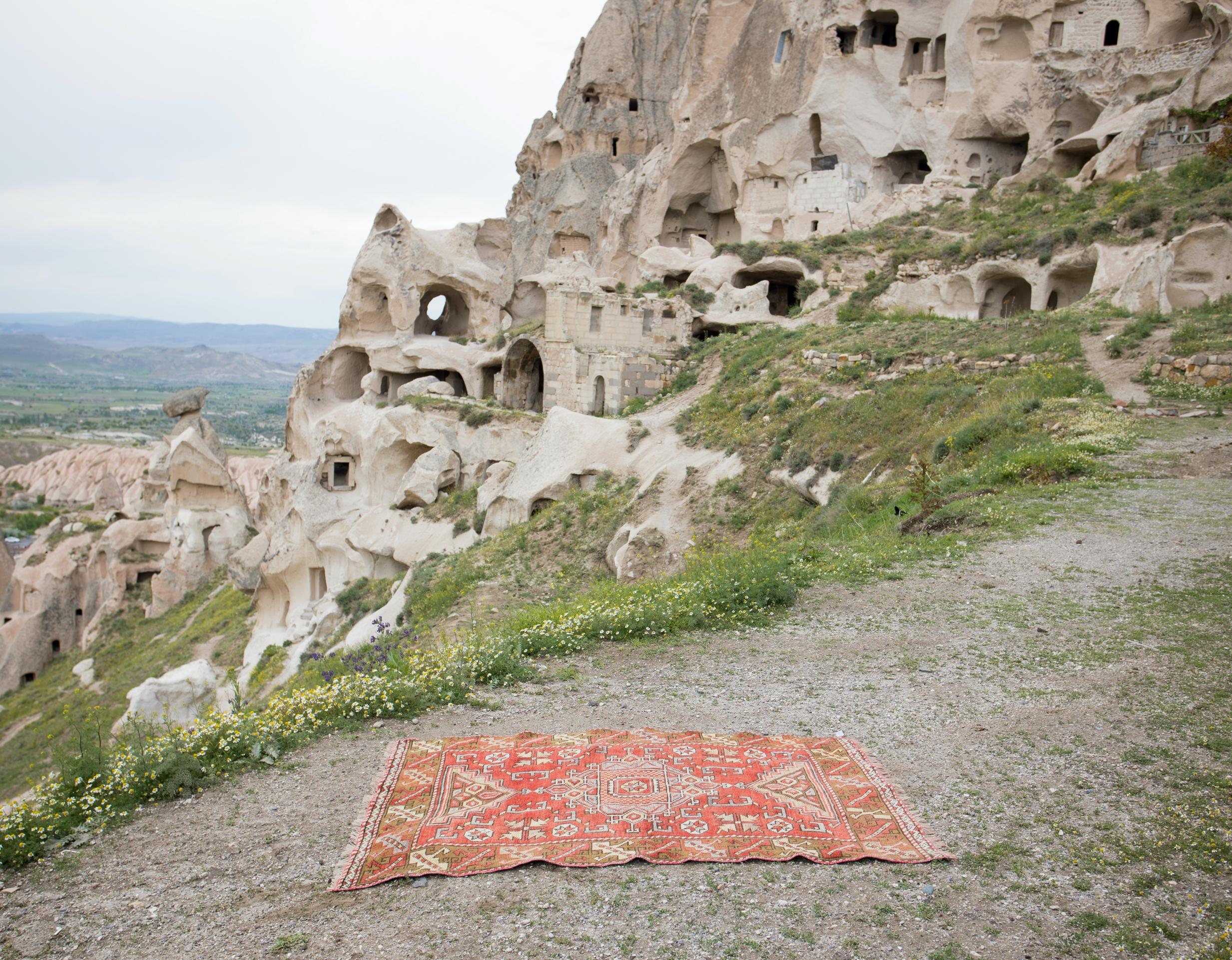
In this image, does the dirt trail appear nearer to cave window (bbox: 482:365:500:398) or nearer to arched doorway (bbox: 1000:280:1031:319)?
arched doorway (bbox: 1000:280:1031:319)

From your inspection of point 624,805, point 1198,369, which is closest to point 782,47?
point 1198,369

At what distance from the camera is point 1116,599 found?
6.60m

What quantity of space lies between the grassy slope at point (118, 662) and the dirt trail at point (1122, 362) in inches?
728

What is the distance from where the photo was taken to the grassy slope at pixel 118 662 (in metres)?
19.8

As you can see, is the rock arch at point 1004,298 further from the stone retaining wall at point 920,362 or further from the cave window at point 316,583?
the cave window at point 316,583

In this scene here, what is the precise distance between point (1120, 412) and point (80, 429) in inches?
4138

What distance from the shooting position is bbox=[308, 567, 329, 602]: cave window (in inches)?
851

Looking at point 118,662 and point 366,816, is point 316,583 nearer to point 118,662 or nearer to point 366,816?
point 118,662

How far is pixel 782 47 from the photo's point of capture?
99.3 ft

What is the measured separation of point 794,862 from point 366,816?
6.64ft

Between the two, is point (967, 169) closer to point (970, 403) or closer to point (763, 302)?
point (763, 302)

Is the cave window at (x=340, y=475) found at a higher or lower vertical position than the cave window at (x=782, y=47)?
lower

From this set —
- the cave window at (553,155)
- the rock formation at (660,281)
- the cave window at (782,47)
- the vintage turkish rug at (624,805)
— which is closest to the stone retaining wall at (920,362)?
the rock formation at (660,281)

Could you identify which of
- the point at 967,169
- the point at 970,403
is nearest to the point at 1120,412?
the point at 970,403
